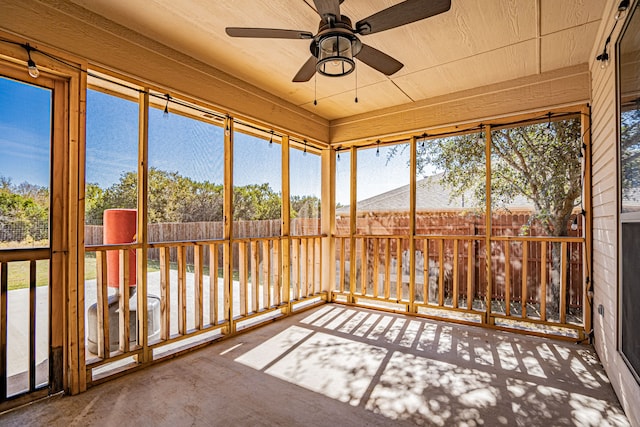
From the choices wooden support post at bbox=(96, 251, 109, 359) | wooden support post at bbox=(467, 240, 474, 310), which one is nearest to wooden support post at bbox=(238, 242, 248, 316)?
wooden support post at bbox=(96, 251, 109, 359)

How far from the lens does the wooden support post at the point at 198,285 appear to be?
318 centimetres

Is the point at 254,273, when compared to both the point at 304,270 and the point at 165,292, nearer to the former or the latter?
the point at 304,270

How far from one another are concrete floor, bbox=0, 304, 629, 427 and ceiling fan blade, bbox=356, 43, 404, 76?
2.30 metres

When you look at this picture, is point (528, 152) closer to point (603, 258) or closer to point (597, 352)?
point (603, 258)

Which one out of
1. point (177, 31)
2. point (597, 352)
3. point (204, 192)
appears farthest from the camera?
point (204, 192)

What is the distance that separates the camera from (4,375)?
2.06 metres

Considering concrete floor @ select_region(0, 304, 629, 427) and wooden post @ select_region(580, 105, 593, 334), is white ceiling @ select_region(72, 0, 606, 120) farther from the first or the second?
concrete floor @ select_region(0, 304, 629, 427)

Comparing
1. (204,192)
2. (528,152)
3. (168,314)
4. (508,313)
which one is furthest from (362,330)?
(528,152)

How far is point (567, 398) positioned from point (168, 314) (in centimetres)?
316

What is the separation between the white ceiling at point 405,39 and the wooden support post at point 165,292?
186 cm

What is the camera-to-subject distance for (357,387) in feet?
7.77

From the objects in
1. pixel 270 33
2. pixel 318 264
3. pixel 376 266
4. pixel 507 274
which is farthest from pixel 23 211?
pixel 507 274

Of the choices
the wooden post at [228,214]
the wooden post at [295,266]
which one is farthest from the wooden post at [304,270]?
the wooden post at [228,214]

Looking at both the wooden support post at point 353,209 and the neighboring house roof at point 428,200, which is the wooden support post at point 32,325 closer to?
the wooden support post at point 353,209
